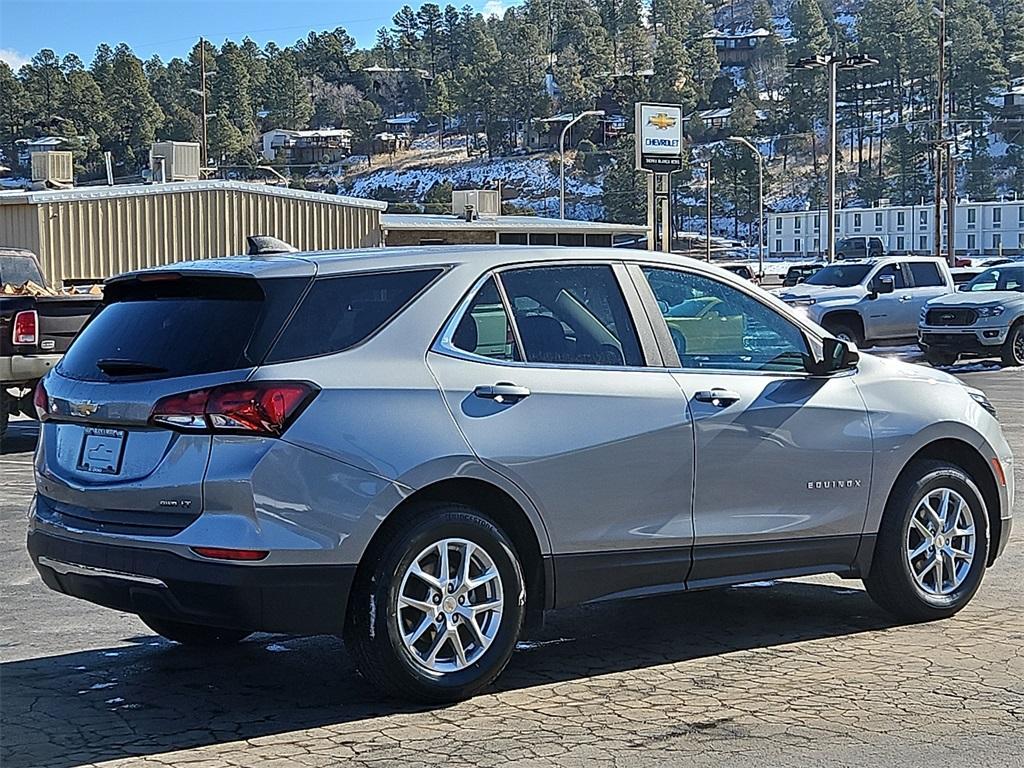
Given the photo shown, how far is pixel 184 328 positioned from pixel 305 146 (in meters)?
161

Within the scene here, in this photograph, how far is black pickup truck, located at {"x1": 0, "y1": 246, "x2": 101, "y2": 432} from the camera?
48.0 feet

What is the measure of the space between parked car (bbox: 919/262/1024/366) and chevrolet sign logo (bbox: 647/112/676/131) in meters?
24.4

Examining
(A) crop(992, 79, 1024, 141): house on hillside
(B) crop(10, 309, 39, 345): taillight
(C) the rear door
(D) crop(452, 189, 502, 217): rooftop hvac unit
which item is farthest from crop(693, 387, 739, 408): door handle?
(A) crop(992, 79, 1024, 141): house on hillside

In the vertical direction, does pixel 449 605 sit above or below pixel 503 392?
below

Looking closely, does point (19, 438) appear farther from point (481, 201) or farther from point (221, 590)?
point (481, 201)

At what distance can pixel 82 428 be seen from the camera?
5.76 meters

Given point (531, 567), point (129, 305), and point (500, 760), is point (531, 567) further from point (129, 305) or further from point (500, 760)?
point (129, 305)

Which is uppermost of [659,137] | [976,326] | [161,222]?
Result: [659,137]

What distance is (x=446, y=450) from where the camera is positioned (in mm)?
5574

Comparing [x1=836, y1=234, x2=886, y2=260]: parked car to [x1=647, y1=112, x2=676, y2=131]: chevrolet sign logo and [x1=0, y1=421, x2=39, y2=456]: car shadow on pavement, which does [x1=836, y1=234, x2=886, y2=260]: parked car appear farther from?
[x1=0, y1=421, x2=39, y2=456]: car shadow on pavement

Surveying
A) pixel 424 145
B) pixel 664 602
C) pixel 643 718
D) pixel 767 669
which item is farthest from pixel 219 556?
pixel 424 145

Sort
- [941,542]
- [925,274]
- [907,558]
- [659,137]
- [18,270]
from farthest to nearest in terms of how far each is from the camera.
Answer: [659,137], [925,274], [18,270], [941,542], [907,558]

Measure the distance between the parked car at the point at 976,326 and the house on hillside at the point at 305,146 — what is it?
12940cm

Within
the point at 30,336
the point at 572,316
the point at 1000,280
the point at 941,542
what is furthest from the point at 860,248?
the point at 572,316
